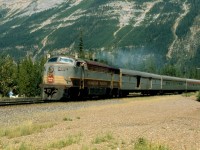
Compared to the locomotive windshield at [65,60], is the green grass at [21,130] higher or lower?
lower

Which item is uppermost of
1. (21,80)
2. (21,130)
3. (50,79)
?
(21,80)

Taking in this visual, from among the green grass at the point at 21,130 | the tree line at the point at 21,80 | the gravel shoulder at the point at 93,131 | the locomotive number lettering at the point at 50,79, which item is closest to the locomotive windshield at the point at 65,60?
the locomotive number lettering at the point at 50,79

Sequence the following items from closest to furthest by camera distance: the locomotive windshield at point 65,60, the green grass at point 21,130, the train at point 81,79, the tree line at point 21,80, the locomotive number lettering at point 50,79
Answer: the green grass at point 21,130
the train at point 81,79
the locomotive number lettering at point 50,79
the locomotive windshield at point 65,60
the tree line at point 21,80

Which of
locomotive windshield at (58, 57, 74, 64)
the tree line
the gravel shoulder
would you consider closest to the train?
locomotive windshield at (58, 57, 74, 64)

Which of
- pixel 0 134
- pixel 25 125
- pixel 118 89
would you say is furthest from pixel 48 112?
pixel 118 89

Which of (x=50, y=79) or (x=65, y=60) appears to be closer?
(x=50, y=79)

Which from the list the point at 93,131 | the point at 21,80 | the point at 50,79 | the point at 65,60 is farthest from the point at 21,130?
the point at 21,80

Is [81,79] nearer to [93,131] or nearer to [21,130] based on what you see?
[21,130]

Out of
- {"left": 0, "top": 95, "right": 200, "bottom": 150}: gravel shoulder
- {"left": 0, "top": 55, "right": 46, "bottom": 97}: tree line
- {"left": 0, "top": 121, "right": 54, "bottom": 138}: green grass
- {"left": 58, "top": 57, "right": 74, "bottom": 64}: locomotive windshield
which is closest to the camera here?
{"left": 0, "top": 95, "right": 200, "bottom": 150}: gravel shoulder

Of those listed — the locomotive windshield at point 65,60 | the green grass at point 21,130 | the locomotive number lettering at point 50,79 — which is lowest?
the green grass at point 21,130

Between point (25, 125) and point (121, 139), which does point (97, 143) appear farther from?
point (25, 125)

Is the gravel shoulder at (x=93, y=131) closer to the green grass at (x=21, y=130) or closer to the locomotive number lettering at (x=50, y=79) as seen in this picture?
the green grass at (x=21, y=130)

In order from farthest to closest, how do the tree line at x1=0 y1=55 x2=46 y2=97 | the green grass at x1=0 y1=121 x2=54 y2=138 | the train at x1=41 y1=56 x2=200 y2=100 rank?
the tree line at x1=0 y1=55 x2=46 y2=97, the train at x1=41 y1=56 x2=200 y2=100, the green grass at x1=0 y1=121 x2=54 y2=138

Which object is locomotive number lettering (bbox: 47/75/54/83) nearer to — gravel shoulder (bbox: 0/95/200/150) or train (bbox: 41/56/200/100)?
train (bbox: 41/56/200/100)
